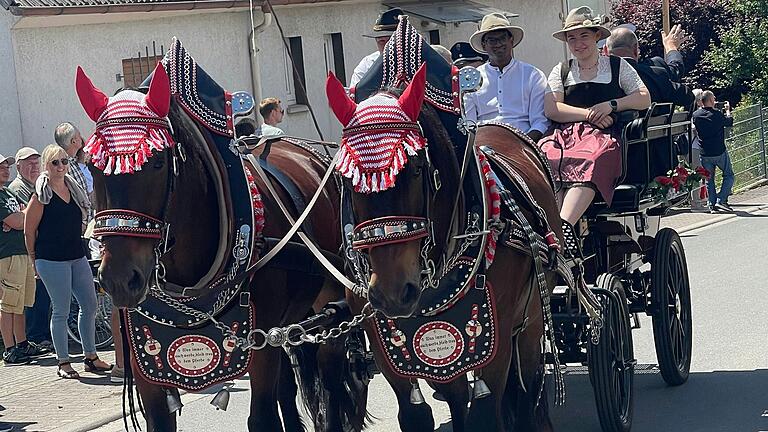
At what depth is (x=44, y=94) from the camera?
49.2ft

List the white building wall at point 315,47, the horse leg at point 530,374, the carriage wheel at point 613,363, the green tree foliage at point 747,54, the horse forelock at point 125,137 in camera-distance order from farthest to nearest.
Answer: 1. the green tree foliage at point 747,54
2. the white building wall at point 315,47
3. the carriage wheel at point 613,363
4. the horse leg at point 530,374
5. the horse forelock at point 125,137

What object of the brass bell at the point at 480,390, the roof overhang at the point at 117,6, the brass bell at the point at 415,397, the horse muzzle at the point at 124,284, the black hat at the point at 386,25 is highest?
the roof overhang at the point at 117,6

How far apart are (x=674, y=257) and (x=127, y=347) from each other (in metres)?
3.91

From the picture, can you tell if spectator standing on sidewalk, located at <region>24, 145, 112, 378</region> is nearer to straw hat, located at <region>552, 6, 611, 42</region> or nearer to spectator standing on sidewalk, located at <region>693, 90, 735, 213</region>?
straw hat, located at <region>552, 6, 611, 42</region>

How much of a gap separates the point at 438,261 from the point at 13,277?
6104 mm

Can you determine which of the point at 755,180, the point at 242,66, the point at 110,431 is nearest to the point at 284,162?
the point at 110,431

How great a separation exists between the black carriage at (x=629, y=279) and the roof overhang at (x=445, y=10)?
14603 mm

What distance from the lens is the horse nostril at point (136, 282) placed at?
426cm

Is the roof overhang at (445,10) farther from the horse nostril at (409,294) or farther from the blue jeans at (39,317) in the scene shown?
the horse nostril at (409,294)

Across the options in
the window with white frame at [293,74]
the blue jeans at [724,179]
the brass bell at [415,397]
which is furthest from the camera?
the window with white frame at [293,74]

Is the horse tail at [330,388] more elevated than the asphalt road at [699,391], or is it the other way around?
the horse tail at [330,388]

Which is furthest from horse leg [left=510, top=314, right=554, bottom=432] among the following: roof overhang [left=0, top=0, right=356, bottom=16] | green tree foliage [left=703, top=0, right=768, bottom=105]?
green tree foliage [left=703, top=0, right=768, bottom=105]

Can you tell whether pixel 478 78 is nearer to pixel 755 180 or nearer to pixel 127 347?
pixel 127 347

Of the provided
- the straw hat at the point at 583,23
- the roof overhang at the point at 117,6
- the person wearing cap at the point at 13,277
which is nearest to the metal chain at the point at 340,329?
the straw hat at the point at 583,23
